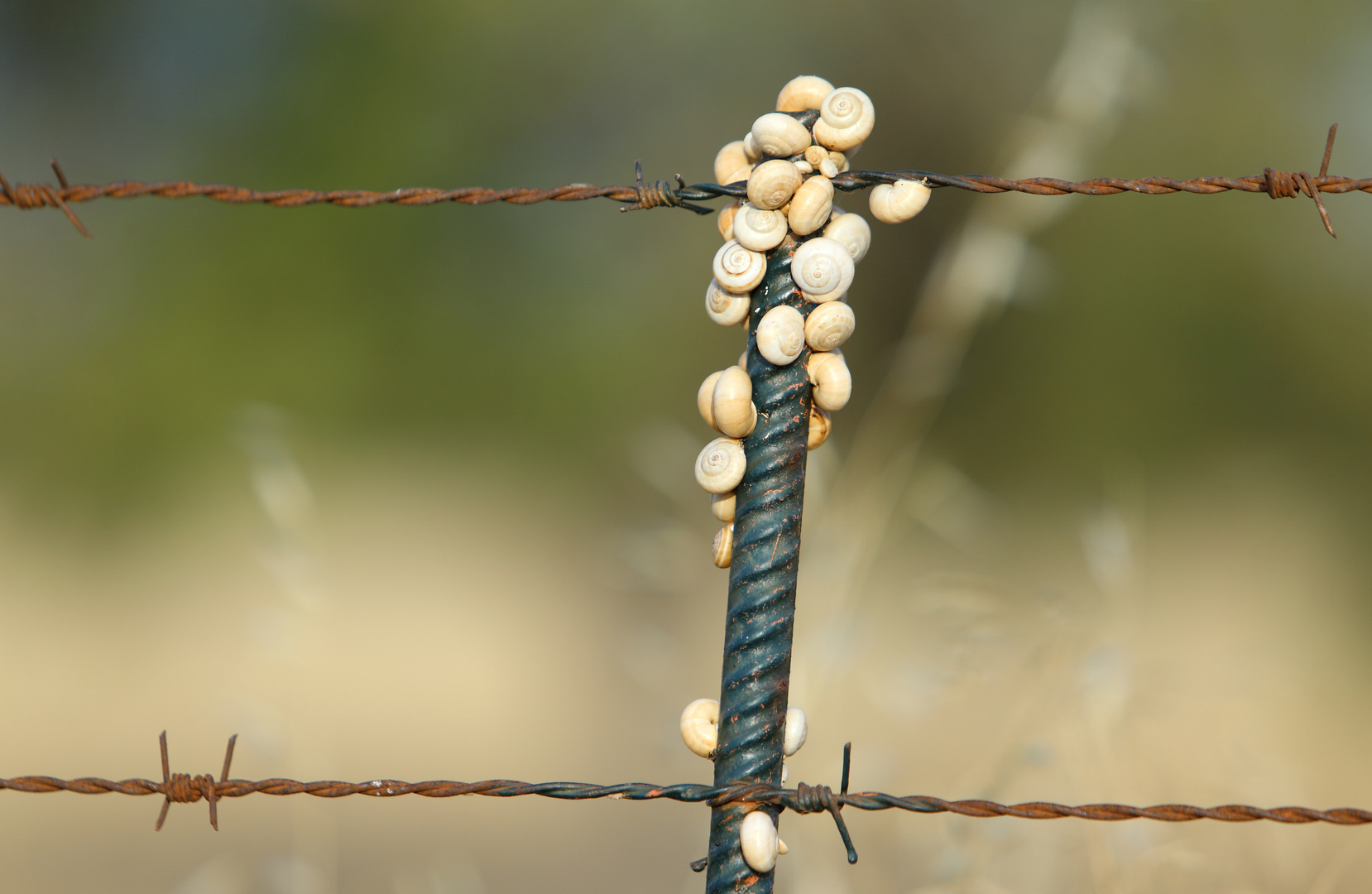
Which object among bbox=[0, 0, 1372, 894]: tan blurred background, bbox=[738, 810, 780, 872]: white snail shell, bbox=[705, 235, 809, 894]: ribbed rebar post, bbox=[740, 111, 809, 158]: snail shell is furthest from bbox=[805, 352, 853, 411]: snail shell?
bbox=[0, 0, 1372, 894]: tan blurred background

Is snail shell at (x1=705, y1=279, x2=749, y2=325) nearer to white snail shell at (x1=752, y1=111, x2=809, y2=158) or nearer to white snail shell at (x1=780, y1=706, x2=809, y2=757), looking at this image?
white snail shell at (x1=752, y1=111, x2=809, y2=158)

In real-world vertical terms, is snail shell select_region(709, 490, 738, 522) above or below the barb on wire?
below

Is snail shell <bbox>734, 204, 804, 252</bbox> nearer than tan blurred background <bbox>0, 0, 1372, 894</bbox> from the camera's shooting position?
Yes

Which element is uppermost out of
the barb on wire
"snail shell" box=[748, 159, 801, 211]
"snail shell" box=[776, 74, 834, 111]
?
"snail shell" box=[776, 74, 834, 111]

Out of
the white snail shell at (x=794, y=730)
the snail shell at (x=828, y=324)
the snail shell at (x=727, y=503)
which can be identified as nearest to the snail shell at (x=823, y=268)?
the snail shell at (x=828, y=324)

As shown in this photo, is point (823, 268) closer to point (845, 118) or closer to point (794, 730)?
point (845, 118)

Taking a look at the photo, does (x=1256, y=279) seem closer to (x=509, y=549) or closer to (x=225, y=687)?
(x=509, y=549)
